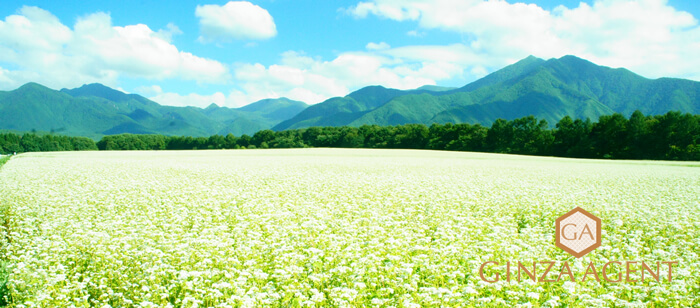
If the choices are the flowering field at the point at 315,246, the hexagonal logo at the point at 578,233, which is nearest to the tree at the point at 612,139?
the flowering field at the point at 315,246

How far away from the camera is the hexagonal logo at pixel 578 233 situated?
27.2ft

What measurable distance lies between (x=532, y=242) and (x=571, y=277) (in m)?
1.98

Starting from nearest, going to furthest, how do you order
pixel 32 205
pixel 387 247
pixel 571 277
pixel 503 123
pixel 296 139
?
pixel 571 277, pixel 387 247, pixel 32 205, pixel 503 123, pixel 296 139

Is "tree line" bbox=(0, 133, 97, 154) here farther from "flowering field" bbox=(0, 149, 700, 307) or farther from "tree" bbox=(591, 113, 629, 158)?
"tree" bbox=(591, 113, 629, 158)

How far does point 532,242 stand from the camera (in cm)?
838

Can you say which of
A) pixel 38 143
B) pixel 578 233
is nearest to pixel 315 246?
Result: pixel 578 233

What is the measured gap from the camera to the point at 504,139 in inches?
3588

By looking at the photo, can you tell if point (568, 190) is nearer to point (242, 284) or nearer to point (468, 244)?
A: point (468, 244)

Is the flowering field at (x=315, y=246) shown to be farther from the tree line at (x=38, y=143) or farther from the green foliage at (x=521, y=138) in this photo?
the tree line at (x=38, y=143)

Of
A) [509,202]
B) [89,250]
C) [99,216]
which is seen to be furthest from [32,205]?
[509,202]

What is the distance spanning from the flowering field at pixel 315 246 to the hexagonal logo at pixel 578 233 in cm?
29

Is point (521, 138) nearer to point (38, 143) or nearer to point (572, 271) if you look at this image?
point (572, 271)

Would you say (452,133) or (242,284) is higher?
(452,133)

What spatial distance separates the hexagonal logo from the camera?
27.2 ft
